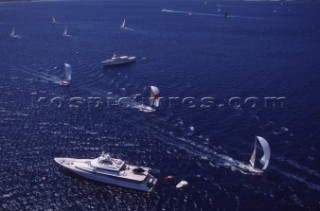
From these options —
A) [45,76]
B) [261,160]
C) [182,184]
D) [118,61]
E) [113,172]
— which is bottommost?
[182,184]

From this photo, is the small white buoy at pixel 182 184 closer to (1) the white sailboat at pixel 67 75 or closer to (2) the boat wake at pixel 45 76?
(1) the white sailboat at pixel 67 75

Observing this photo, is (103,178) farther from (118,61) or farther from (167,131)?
(118,61)

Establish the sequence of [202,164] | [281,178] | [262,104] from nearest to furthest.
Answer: [281,178] < [202,164] < [262,104]

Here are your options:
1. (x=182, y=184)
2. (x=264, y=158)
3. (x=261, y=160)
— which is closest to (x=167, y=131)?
(x=182, y=184)

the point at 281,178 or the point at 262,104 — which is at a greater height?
the point at 262,104

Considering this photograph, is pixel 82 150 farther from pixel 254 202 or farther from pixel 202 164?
pixel 254 202

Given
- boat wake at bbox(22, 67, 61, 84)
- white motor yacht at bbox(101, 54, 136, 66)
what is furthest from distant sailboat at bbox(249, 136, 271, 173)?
white motor yacht at bbox(101, 54, 136, 66)

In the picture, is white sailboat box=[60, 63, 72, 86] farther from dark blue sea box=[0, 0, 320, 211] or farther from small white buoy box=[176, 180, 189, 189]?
small white buoy box=[176, 180, 189, 189]

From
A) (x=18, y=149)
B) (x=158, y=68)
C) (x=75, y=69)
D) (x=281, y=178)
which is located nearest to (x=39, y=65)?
(x=75, y=69)
